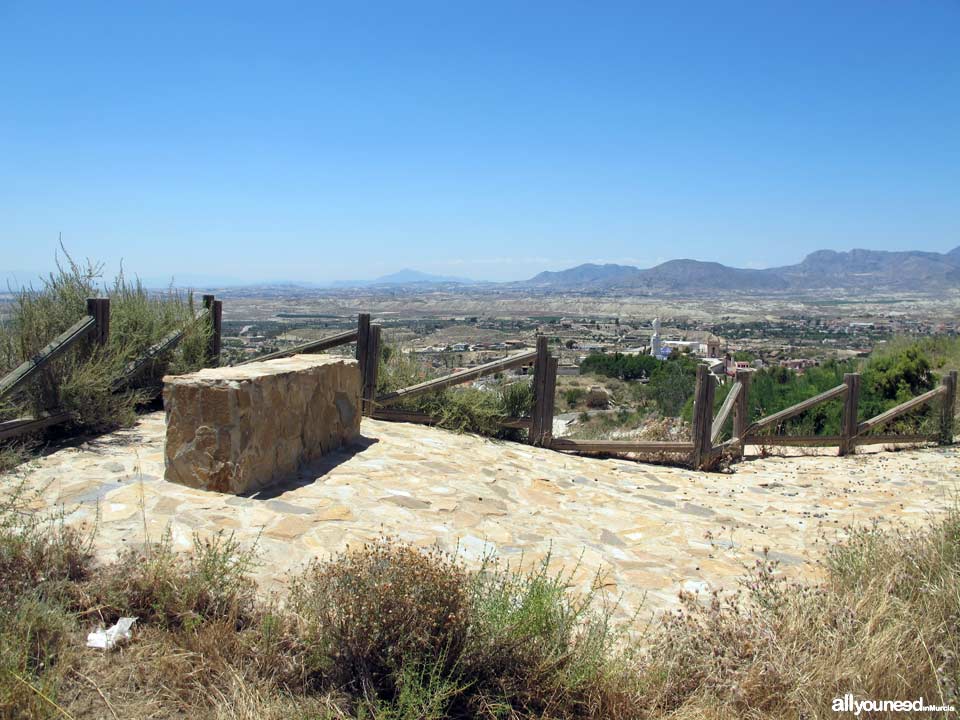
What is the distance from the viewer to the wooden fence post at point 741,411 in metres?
9.34

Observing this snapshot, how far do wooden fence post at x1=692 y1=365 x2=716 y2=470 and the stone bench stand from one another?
203 inches

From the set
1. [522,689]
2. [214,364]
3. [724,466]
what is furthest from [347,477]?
[724,466]

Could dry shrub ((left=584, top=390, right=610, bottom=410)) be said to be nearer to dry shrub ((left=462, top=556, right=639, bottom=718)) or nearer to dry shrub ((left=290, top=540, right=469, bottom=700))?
dry shrub ((left=462, top=556, right=639, bottom=718))

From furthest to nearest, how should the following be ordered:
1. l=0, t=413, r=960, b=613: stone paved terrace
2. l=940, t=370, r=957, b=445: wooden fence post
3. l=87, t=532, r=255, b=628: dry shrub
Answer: l=940, t=370, r=957, b=445: wooden fence post < l=0, t=413, r=960, b=613: stone paved terrace < l=87, t=532, r=255, b=628: dry shrub

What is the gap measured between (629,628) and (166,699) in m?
2.44

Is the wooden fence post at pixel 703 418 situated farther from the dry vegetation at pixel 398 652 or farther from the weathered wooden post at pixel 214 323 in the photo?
the weathered wooden post at pixel 214 323

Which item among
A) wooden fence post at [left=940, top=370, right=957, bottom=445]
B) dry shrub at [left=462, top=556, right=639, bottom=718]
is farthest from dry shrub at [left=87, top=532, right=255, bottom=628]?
wooden fence post at [left=940, top=370, right=957, bottom=445]

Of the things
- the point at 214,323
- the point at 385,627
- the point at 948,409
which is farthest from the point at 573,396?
the point at 385,627

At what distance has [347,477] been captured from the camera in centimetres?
603

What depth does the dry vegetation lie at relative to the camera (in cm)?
295

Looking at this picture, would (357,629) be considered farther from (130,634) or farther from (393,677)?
(130,634)

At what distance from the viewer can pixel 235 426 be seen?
205 inches

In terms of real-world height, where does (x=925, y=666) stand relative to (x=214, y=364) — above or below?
below

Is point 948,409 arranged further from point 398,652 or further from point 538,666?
point 398,652
